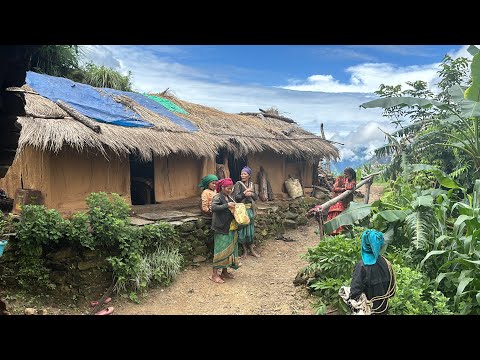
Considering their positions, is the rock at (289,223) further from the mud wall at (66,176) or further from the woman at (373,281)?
the woman at (373,281)

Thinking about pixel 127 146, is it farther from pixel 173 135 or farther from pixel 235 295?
pixel 235 295

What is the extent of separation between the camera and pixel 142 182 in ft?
29.8

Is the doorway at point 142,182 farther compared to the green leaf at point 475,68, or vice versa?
the doorway at point 142,182

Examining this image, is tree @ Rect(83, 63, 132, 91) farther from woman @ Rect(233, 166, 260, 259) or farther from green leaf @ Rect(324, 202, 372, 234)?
green leaf @ Rect(324, 202, 372, 234)

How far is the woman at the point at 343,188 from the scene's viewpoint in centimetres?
697

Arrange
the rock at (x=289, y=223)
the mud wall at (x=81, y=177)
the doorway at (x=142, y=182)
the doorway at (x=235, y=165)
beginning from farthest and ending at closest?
1. the doorway at (x=235, y=165)
2. the rock at (x=289, y=223)
3. the doorway at (x=142, y=182)
4. the mud wall at (x=81, y=177)

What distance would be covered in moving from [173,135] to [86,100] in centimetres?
198

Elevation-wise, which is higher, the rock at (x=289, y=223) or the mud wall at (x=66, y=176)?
the mud wall at (x=66, y=176)


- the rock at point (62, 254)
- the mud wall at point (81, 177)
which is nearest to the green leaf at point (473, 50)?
the mud wall at point (81, 177)

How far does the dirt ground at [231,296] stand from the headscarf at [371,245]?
1.71 m

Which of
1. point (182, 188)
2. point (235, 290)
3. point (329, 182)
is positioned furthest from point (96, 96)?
point (329, 182)

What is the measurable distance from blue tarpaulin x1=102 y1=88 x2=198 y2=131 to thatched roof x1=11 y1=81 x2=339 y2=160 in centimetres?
28

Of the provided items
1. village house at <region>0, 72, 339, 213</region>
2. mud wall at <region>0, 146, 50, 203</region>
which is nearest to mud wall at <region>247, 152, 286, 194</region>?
village house at <region>0, 72, 339, 213</region>

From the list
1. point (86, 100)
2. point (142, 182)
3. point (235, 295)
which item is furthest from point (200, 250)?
point (86, 100)
